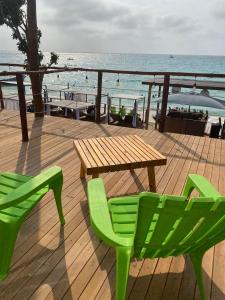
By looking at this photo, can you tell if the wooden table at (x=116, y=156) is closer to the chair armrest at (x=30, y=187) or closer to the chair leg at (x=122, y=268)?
the chair armrest at (x=30, y=187)

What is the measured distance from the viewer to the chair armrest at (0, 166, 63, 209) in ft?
6.18

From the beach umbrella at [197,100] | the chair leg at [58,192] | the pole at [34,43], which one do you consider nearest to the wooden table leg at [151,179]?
the chair leg at [58,192]

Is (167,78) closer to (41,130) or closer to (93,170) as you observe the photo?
(41,130)

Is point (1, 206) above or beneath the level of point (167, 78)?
beneath

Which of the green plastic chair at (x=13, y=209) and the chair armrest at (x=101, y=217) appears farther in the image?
the green plastic chair at (x=13, y=209)

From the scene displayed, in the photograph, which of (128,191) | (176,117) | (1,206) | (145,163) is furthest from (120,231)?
(176,117)

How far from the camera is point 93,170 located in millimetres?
2855

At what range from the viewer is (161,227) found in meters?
1.59

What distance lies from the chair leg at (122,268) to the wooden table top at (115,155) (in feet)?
4.28

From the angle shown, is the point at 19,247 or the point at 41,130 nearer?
the point at 19,247

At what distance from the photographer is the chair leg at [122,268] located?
1615 millimetres

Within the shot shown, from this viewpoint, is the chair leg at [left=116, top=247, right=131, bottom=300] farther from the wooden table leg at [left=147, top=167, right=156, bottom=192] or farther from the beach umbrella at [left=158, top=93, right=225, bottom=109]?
the beach umbrella at [left=158, top=93, right=225, bottom=109]

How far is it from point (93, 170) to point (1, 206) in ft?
3.81

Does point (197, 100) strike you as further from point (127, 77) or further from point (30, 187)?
point (127, 77)
